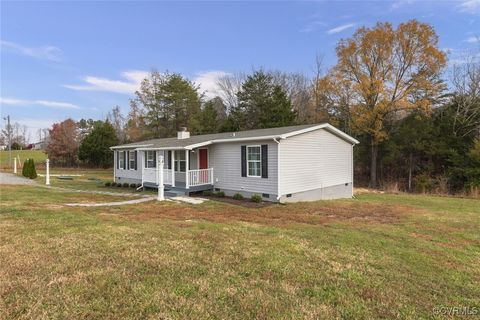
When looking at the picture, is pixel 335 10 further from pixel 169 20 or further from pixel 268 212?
pixel 268 212

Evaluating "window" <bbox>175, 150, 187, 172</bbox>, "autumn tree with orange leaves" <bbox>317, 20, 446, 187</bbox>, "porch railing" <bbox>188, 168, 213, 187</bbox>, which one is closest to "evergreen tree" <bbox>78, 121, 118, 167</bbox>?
"window" <bbox>175, 150, 187, 172</bbox>

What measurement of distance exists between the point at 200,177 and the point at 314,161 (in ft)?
18.1

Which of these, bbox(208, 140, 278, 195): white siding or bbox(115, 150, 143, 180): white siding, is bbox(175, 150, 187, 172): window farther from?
bbox(115, 150, 143, 180): white siding

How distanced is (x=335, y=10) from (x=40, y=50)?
52.9ft

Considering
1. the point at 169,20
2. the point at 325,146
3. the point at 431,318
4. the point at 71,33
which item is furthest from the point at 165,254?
the point at 71,33

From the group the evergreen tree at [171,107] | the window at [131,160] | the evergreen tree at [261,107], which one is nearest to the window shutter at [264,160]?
the window at [131,160]

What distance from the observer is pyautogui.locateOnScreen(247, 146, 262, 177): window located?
530 inches

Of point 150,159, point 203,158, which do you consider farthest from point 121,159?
point 203,158

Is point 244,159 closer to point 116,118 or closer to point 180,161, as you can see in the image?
point 180,161

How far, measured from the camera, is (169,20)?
1595 cm

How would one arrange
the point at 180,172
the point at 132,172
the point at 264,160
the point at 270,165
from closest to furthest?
the point at 270,165 → the point at 264,160 → the point at 180,172 → the point at 132,172

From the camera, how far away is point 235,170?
14281 mm

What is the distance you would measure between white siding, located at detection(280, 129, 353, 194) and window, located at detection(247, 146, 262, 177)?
1.17 meters

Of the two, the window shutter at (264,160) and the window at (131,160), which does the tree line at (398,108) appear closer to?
the window at (131,160)
